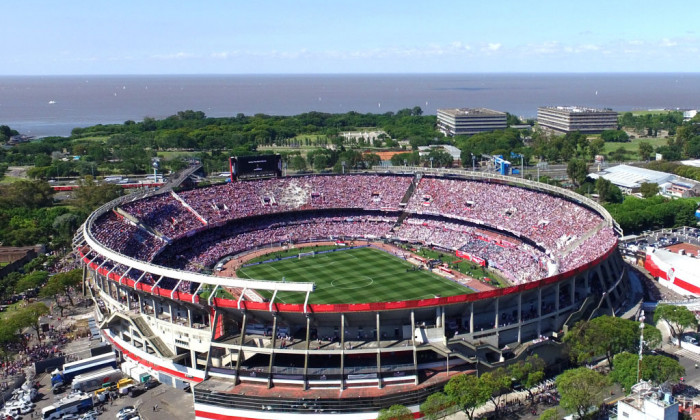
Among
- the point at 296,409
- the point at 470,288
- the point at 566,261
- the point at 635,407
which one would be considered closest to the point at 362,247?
the point at 470,288

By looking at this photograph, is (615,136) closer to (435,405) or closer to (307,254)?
(307,254)

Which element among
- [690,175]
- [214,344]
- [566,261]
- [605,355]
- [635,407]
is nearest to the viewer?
[635,407]

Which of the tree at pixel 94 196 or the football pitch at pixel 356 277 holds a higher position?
the tree at pixel 94 196

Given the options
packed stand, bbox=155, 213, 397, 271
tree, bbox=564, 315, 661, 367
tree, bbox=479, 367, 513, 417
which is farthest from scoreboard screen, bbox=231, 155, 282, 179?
tree, bbox=564, 315, 661, 367

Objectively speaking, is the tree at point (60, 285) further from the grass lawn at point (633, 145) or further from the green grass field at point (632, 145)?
A: the grass lawn at point (633, 145)

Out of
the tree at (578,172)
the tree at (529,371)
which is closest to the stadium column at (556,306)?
the tree at (529,371)

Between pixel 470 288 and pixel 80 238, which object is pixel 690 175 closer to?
pixel 470 288
